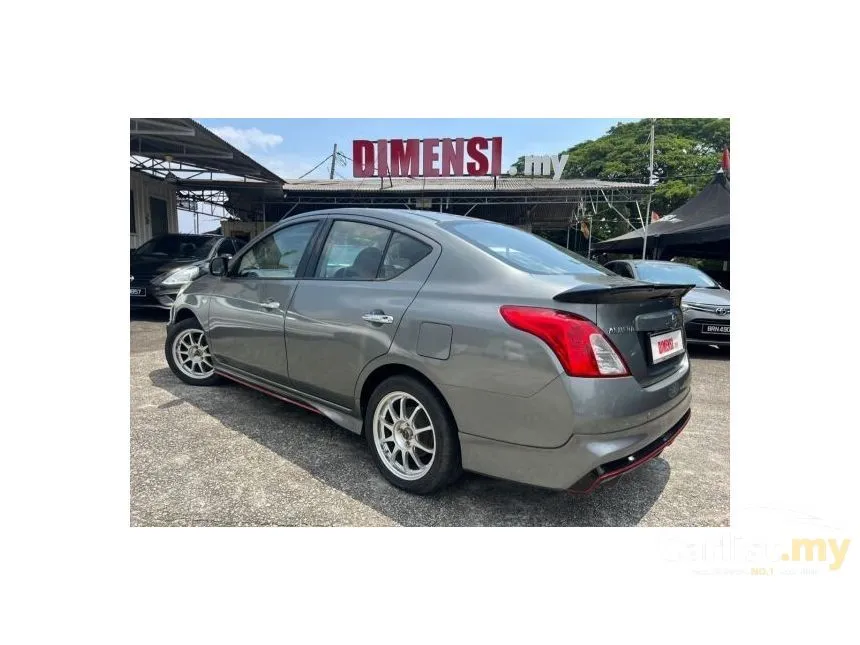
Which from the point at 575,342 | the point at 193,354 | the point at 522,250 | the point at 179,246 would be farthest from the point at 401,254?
the point at 179,246

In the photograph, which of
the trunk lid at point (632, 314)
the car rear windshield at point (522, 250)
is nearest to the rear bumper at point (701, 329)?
the car rear windshield at point (522, 250)

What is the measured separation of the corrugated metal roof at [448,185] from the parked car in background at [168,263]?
6566mm

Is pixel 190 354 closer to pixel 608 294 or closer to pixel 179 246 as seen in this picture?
pixel 608 294

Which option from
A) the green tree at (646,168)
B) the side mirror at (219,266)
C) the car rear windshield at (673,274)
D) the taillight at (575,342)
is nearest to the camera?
the taillight at (575,342)

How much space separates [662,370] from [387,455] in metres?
1.47

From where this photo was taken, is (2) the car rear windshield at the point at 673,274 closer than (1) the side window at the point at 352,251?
No

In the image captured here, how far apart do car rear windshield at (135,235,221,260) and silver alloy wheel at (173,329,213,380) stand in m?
4.30

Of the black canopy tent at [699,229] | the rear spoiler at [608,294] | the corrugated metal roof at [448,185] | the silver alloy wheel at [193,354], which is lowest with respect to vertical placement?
the silver alloy wheel at [193,354]

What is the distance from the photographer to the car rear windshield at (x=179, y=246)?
7.64 metres

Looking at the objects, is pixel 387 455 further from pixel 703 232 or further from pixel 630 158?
pixel 630 158

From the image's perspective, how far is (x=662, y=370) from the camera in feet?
6.93

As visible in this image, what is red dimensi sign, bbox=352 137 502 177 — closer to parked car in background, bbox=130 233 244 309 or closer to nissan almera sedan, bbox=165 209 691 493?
parked car in background, bbox=130 233 244 309

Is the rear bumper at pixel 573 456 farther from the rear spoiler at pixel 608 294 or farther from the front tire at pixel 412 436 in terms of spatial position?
the rear spoiler at pixel 608 294

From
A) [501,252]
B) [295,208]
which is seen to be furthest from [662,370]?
[295,208]
